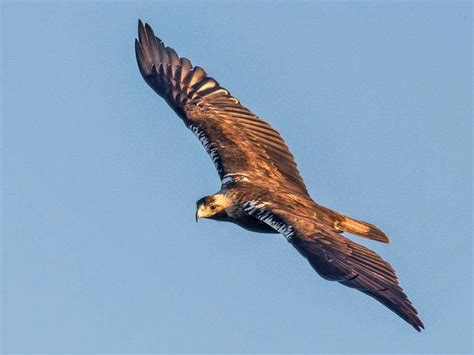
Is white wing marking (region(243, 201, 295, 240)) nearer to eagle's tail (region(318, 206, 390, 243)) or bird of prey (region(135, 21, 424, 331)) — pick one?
bird of prey (region(135, 21, 424, 331))

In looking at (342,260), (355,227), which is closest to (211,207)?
Answer: (355,227)

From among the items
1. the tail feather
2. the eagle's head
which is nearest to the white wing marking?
the eagle's head

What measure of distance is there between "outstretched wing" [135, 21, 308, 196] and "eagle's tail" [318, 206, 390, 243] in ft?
3.75

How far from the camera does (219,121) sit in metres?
23.1

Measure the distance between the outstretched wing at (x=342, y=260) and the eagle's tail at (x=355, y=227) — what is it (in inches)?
28.6

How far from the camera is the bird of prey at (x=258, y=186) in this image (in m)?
18.1

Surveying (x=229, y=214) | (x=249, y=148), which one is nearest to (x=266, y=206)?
(x=229, y=214)

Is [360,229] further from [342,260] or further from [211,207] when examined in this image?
[342,260]

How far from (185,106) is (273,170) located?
222 centimetres

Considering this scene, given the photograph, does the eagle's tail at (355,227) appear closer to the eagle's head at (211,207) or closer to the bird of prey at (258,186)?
the bird of prey at (258,186)

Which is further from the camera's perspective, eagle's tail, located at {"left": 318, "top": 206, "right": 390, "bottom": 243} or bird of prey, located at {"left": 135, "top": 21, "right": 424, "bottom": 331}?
eagle's tail, located at {"left": 318, "top": 206, "right": 390, "bottom": 243}

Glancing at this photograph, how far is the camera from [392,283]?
17.8m

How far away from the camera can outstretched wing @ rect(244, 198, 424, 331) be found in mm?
17469

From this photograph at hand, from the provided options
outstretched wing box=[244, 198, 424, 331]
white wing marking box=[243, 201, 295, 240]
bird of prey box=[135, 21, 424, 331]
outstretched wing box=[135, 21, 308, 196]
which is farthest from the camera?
outstretched wing box=[135, 21, 308, 196]
